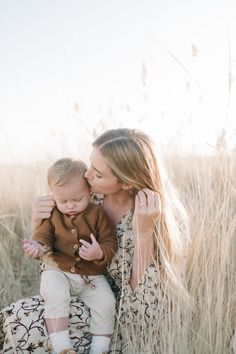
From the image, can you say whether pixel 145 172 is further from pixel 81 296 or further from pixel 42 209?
pixel 81 296

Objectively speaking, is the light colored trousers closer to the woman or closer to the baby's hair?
the woman

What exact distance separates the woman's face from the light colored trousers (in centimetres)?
41

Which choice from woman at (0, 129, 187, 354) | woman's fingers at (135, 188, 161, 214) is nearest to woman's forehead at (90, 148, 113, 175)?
woman at (0, 129, 187, 354)

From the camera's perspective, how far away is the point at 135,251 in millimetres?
2320

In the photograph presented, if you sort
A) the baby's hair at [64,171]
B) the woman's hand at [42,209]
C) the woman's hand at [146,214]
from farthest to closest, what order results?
1. the woman's hand at [42,209]
2. the baby's hair at [64,171]
3. the woman's hand at [146,214]

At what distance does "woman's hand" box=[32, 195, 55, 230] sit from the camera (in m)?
2.48

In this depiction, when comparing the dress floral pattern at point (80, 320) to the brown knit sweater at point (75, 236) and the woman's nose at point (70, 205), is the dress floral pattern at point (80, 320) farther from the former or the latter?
the woman's nose at point (70, 205)

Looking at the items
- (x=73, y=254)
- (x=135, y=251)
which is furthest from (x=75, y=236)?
(x=135, y=251)

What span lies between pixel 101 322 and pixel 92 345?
11 cm

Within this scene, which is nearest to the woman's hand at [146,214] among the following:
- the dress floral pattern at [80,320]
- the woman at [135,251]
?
the woman at [135,251]

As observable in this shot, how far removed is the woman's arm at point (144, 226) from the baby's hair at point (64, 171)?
0.30 m

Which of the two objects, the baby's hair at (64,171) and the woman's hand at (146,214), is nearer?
the woman's hand at (146,214)

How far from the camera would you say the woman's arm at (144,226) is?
7.31 ft

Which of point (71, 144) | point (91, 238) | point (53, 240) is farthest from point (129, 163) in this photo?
point (71, 144)
